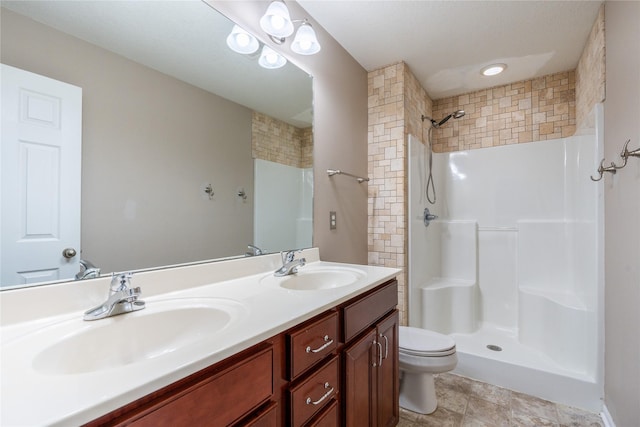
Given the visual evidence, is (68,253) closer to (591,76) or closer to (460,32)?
(460,32)

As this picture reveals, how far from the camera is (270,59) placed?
1560mm

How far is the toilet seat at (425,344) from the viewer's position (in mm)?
1669

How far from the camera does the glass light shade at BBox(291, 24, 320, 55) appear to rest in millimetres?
1558

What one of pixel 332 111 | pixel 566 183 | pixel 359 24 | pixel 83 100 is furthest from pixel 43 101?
pixel 566 183

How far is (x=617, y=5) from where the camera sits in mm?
1456

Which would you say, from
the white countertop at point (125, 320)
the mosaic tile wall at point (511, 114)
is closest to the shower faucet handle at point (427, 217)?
the mosaic tile wall at point (511, 114)

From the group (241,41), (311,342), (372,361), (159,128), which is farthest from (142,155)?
(372,361)

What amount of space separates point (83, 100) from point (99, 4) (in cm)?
33

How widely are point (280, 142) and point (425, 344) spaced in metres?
1.48

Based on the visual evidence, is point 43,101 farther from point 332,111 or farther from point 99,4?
point 332,111

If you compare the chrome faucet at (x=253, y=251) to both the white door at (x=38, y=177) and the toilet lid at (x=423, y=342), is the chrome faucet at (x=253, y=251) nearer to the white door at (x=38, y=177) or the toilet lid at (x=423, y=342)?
the white door at (x=38, y=177)

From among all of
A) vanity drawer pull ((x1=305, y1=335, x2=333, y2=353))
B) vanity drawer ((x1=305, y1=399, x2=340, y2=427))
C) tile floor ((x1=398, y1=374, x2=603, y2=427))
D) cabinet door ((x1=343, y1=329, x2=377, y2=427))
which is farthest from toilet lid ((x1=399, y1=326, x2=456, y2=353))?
vanity drawer pull ((x1=305, y1=335, x2=333, y2=353))

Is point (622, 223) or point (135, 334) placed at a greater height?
point (622, 223)

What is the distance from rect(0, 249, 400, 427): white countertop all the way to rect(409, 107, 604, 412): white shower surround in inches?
57.9
